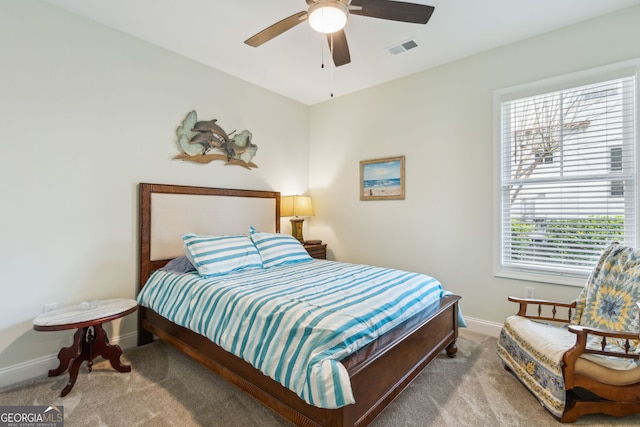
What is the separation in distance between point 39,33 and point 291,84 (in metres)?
2.36

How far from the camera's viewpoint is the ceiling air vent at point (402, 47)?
111 inches

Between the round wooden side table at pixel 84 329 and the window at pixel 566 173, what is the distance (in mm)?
3398

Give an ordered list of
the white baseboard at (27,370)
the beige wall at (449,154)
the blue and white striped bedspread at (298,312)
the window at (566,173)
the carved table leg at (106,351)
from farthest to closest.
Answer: the beige wall at (449,154) < the window at (566,173) < the carved table leg at (106,351) < the white baseboard at (27,370) < the blue and white striped bedspread at (298,312)

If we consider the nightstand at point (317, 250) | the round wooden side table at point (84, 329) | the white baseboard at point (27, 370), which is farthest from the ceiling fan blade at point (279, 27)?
the white baseboard at point (27, 370)

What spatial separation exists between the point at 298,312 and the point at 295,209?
2512mm

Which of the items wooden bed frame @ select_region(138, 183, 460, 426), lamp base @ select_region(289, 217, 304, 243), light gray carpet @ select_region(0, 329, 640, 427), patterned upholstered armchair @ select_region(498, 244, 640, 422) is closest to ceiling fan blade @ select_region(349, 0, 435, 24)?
wooden bed frame @ select_region(138, 183, 460, 426)

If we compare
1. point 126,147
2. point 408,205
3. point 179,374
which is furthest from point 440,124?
point 179,374

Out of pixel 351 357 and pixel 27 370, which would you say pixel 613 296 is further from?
pixel 27 370

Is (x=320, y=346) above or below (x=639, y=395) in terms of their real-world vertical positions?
above

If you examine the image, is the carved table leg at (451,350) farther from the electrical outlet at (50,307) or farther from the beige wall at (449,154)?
the electrical outlet at (50,307)

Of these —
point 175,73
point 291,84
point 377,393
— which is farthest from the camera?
point 291,84

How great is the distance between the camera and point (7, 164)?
216cm

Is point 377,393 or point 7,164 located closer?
point 377,393

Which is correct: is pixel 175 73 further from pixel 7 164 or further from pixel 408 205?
pixel 408 205
